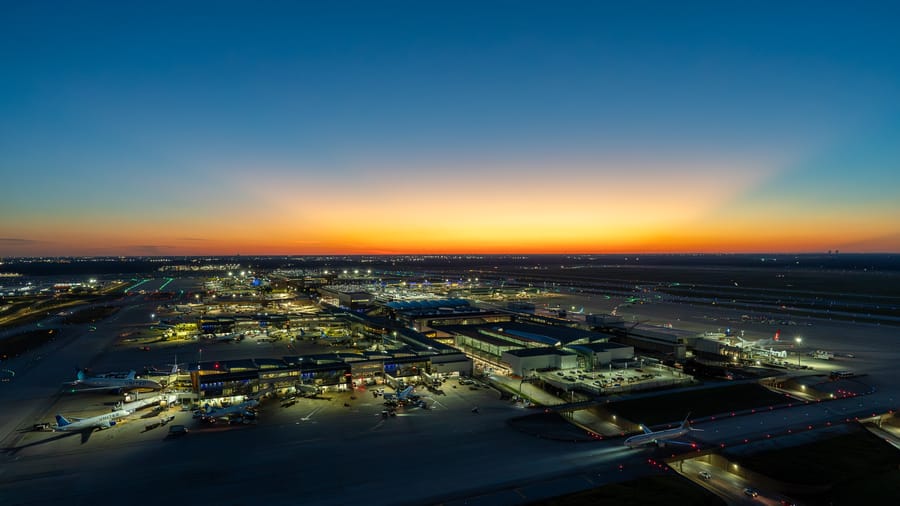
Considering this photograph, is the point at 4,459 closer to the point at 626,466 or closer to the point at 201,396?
the point at 201,396

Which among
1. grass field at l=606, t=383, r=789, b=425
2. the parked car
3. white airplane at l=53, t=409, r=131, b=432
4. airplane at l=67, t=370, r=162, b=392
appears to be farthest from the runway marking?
grass field at l=606, t=383, r=789, b=425

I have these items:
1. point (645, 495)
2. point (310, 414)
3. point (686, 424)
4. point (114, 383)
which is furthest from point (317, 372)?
point (686, 424)

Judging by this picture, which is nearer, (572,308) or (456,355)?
(456,355)

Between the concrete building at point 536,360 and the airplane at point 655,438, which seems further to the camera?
the concrete building at point 536,360

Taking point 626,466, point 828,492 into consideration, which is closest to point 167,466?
point 626,466

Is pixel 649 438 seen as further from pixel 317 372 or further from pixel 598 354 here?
pixel 317 372

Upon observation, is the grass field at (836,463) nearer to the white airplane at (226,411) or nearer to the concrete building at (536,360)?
the concrete building at (536,360)

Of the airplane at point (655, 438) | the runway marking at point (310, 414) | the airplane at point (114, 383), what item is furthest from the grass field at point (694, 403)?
the airplane at point (114, 383)
